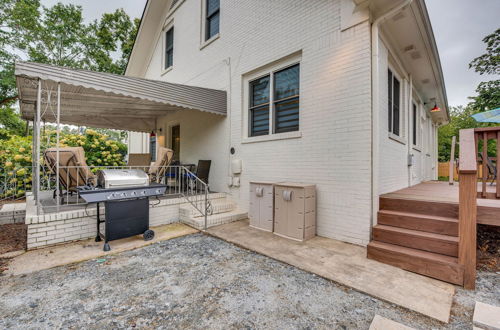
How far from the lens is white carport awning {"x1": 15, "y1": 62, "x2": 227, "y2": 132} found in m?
3.37

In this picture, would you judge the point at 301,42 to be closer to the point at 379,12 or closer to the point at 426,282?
the point at 379,12

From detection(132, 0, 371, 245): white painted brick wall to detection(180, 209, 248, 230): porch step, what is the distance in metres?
0.37

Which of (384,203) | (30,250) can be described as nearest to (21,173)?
(30,250)

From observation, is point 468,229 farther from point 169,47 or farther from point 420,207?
point 169,47

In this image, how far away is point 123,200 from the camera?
344 centimetres

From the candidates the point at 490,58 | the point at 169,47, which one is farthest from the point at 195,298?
the point at 490,58

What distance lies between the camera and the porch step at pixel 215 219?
14.7 feet

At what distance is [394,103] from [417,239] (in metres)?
3.38

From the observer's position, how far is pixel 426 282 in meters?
2.39

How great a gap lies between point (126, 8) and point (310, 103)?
51.9 feet

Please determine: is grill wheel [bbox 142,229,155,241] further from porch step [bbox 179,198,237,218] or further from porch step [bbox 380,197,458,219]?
porch step [bbox 380,197,458,219]

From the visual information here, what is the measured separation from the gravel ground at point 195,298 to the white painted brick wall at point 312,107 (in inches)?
62.8

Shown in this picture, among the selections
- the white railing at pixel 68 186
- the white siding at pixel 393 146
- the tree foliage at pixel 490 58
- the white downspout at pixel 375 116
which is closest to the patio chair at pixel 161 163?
the white railing at pixel 68 186

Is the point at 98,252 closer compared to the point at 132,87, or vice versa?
the point at 98,252
